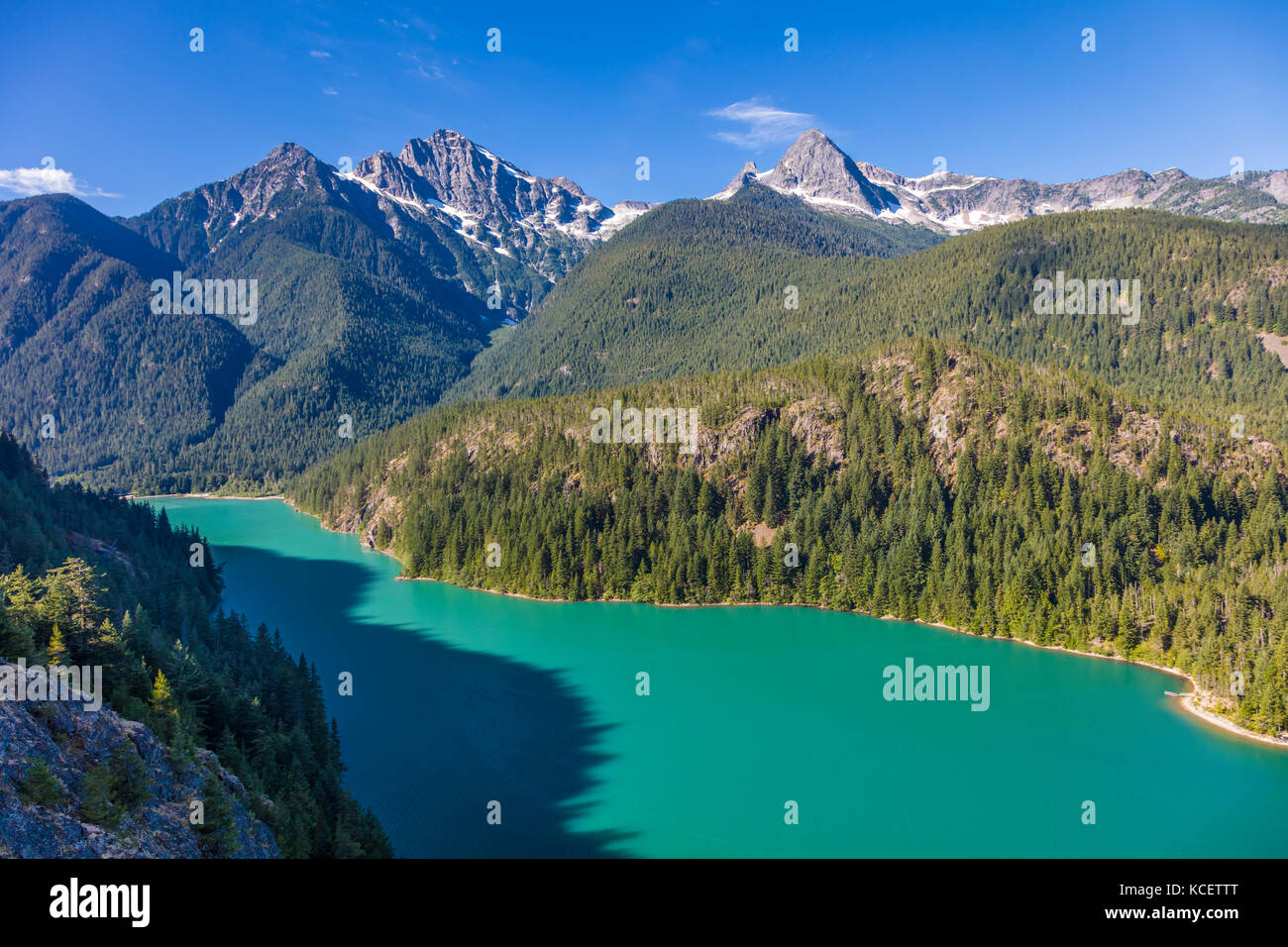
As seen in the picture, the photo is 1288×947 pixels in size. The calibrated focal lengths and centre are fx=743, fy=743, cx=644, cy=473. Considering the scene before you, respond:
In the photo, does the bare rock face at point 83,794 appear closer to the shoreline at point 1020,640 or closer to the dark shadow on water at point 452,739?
the dark shadow on water at point 452,739

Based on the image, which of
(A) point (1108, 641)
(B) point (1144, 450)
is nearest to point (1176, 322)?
(B) point (1144, 450)

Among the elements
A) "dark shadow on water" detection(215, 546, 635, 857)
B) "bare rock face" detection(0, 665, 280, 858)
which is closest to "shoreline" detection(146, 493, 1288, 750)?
"dark shadow on water" detection(215, 546, 635, 857)

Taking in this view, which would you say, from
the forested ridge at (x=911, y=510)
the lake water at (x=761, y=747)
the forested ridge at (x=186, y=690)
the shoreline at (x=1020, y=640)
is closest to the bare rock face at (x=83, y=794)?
the forested ridge at (x=186, y=690)

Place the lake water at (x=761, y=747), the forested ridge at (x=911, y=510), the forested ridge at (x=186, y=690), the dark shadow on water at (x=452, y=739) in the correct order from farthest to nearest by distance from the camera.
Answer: the forested ridge at (x=911, y=510) < the lake water at (x=761, y=747) < the dark shadow on water at (x=452, y=739) < the forested ridge at (x=186, y=690)

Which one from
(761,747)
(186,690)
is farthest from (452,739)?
(186,690)
